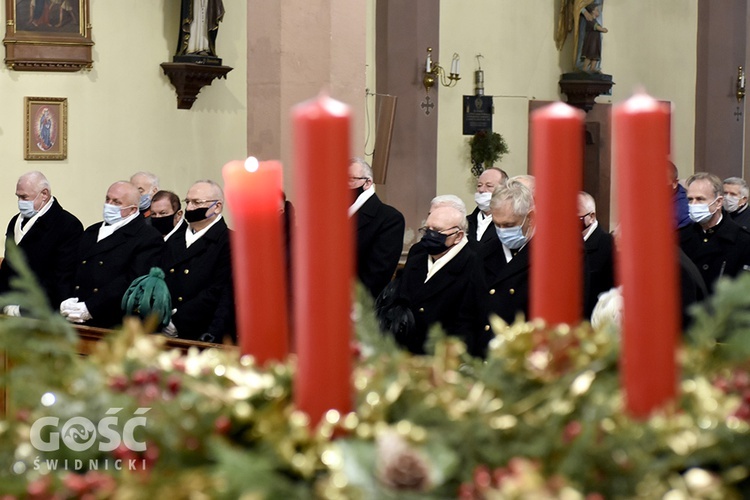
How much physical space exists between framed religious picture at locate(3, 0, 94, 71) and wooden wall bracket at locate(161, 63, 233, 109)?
82cm

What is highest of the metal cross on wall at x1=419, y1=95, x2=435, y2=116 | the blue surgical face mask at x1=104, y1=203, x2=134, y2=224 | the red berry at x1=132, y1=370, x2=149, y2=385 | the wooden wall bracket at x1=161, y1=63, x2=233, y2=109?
the wooden wall bracket at x1=161, y1=63, x2=233, y2=109

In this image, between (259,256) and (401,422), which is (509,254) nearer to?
(259,256)

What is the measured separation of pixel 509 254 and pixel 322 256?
4.58 metres

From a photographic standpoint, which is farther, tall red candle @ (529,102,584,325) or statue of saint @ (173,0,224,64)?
statue of saint @ (173,0,224,64)

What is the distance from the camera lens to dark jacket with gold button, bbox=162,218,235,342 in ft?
21.6

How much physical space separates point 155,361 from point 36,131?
1112 cm

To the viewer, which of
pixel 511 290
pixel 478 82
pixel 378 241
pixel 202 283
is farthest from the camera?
pixel 478 82

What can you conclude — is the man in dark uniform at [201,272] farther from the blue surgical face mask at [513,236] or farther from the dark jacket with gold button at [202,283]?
the blue surgical face mask at [513,236]

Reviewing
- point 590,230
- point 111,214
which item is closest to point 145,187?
point 111,214

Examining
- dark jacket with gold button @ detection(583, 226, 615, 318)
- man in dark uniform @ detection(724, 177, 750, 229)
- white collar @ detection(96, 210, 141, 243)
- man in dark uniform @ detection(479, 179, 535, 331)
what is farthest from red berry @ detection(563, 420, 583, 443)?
man in dark uniform @ detection(724, 177, 750, 229)

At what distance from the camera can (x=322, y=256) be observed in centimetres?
91

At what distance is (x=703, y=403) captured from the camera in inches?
37.0

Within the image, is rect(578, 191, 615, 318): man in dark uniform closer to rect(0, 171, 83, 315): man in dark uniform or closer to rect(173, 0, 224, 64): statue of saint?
rect(0, 171, 83, 315): man in dark uniform

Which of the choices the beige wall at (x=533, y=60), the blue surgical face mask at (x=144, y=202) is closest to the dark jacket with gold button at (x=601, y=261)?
the blue surgical face mask at (x=144, y=202)
